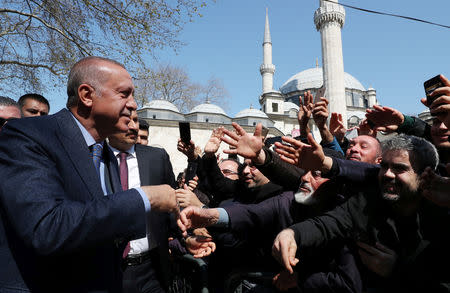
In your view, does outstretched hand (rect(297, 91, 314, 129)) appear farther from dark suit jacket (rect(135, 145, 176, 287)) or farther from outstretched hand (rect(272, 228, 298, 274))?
outstretched hand (rect(272, 228, 298, 274))

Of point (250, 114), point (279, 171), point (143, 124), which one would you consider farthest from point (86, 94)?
point (250, 114)

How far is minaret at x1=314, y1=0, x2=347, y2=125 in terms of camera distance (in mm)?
25719

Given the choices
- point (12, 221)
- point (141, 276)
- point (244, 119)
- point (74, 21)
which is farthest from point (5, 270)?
point (244, 119)

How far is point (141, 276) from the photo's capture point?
8.53ft

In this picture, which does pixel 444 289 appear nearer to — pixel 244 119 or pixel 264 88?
pixel 244 119

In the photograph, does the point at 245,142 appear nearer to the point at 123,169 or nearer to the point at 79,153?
the point at 123,169

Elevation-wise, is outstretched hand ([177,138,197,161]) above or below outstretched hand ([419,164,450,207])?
above

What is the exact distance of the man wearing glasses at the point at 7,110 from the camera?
316 centimetres

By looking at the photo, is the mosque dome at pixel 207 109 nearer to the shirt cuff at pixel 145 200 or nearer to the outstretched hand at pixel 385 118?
the outstretched hand at pixel 385 118

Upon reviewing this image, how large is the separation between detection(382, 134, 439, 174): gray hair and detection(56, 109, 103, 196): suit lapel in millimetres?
2282

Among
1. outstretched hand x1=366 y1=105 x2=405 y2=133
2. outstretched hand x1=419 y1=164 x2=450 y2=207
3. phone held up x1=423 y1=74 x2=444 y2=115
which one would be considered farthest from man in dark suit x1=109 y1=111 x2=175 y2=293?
outstretched hand x1=366 y1=105 x2=405 y2=133

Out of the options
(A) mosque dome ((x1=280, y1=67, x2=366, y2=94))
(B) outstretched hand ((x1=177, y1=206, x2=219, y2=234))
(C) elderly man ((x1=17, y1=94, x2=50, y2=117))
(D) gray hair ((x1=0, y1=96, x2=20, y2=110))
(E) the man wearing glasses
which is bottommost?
(B) outstretched hand ((x1=177, y1=206, x2=219, y2=234))

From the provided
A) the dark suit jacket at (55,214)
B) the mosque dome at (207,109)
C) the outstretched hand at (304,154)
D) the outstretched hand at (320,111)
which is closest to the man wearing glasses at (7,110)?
the dark suit jacket at (55,214)

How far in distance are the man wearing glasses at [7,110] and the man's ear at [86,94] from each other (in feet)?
6.69
